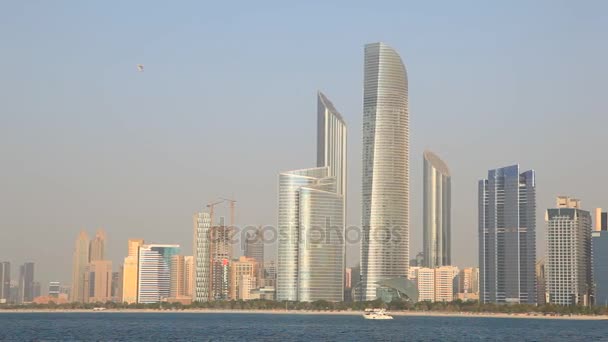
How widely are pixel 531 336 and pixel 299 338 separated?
119ft

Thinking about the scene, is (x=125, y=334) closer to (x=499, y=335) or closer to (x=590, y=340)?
(x=499, y=335)

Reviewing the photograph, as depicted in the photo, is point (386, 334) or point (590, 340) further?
point (386, 334)

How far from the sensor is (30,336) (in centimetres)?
14462

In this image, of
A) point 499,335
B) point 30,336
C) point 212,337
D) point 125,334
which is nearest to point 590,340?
point 499,335

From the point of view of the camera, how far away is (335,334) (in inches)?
6122

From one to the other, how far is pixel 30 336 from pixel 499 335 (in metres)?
67.9

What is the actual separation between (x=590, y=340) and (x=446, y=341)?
70.2 ft

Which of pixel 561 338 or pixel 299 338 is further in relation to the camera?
pixel 561 338

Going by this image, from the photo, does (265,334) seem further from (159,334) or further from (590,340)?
(590,340)

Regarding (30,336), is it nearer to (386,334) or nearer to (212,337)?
(212,337)

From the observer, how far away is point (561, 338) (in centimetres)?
15125

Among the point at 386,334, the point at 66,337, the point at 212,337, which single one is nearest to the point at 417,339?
the point at 386,334

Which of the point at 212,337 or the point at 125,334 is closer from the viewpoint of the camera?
the point at 212,337

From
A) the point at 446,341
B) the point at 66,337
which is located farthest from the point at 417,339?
the point at 66,337
